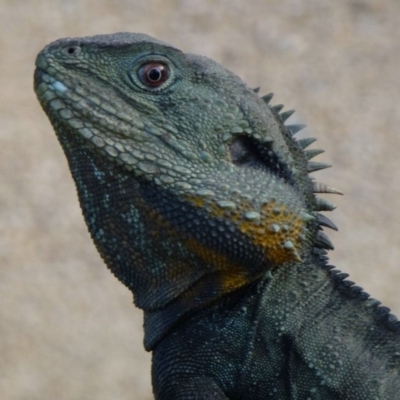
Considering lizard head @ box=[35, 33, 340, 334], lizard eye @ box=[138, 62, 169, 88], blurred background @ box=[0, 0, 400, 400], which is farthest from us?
blurred background @ box=[0, 0, 400, 400]

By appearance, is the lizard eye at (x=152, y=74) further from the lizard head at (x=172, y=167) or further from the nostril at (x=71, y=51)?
the nostril at (x=71, y=51)

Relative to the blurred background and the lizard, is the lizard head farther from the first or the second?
the blurred background

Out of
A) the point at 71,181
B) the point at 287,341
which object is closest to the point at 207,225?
the point at 287,341

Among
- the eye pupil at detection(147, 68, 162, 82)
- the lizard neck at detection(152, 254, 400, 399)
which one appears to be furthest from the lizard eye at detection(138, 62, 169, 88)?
the lizard neck at detection(152, 254, 400, 399)

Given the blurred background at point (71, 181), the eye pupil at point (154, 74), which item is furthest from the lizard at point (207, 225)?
the blurred background at point (71, 181)

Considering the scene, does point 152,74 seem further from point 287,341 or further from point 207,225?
point 287,341

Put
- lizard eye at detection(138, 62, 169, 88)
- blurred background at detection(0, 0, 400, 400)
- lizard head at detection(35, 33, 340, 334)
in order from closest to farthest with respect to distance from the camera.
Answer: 1. lizard head at detection(35, 33, 340, 334)
2. lizard eye at detection(138, 62, 169, 88)
3. blurred background at detection(0, 0, 400, 400)

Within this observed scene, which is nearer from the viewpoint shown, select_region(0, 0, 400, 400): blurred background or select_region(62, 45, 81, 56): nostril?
select_region(62, 45, 81, 56): nostril
